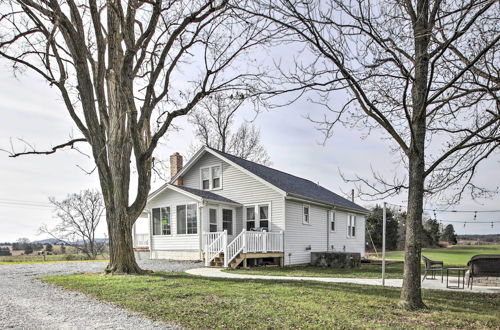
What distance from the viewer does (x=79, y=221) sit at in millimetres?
34906

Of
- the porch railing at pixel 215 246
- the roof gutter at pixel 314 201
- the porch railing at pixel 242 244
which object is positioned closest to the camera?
the porch railing at pixel 242 244

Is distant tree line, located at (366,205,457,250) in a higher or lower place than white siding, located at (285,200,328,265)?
lower

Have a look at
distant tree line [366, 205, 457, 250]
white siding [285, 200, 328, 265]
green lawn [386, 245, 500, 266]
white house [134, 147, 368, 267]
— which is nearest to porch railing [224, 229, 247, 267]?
white house [134, 147, 368, 267]

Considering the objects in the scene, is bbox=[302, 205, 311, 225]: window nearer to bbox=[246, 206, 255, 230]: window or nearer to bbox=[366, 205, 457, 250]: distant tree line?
bbox=[246, 206, 255, 230]: window

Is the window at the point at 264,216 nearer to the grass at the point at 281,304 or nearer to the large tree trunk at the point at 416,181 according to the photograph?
the grass at the point at 281,304

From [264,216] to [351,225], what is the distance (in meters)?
8.95

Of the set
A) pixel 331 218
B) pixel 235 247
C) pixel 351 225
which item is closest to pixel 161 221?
pixel 235 247

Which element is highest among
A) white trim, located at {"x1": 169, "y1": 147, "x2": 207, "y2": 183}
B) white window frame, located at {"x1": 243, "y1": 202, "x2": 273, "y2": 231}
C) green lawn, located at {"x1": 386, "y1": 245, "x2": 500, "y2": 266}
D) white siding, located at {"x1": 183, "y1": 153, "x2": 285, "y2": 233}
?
white trim, located at {"x1": 169, "y1": 147, "x2": 207, "y2": 183}

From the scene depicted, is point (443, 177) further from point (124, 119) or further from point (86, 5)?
point (86, 5)

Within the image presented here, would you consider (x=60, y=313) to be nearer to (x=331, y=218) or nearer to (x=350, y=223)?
(x=331, y=218)

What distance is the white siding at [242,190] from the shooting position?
1731 cm

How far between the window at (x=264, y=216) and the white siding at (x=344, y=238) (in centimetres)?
526

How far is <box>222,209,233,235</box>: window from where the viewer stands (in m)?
18.8

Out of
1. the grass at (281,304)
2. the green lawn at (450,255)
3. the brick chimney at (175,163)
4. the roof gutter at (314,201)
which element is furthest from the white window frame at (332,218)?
the grass at (281,304)
